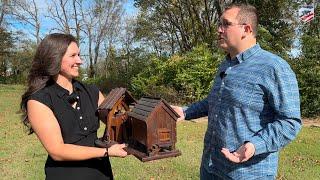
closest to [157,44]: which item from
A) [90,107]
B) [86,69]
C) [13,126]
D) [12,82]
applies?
[86,69]

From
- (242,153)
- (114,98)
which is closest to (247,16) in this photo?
(242,153)

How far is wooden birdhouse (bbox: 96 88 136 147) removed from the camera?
3207 millimetres

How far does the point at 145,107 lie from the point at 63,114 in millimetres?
614

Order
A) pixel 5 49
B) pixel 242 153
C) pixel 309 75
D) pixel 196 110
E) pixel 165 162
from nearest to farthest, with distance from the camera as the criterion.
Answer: pixel 242 153
pixel 196 110
pixel 165 162
pixel 309 75
pixel 5 49

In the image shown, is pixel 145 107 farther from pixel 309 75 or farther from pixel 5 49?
pixel 5 49

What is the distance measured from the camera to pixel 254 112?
9.14 feet

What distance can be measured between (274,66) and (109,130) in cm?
134

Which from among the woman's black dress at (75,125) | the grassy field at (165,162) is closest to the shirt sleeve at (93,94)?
the woman's black dress at (75,125)

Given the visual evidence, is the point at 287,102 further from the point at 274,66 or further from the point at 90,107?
the point at 90,107

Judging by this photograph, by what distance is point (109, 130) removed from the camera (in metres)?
3.24

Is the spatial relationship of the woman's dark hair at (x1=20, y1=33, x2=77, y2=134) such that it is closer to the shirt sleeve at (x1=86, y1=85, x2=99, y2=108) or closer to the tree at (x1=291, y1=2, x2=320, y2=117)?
the shirt sleeve at (x1=86, y1=85, x2=99, y2=108)

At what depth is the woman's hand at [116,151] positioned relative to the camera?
118 inches

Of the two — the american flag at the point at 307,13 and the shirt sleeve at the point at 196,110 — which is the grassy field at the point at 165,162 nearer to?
the shirt sleeve at the point at 196,110

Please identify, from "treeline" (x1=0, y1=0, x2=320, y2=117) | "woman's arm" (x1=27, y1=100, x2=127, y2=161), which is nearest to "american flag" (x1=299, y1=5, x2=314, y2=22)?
"treeline" (x1=0, y1=0, x2=320, y2=117)
